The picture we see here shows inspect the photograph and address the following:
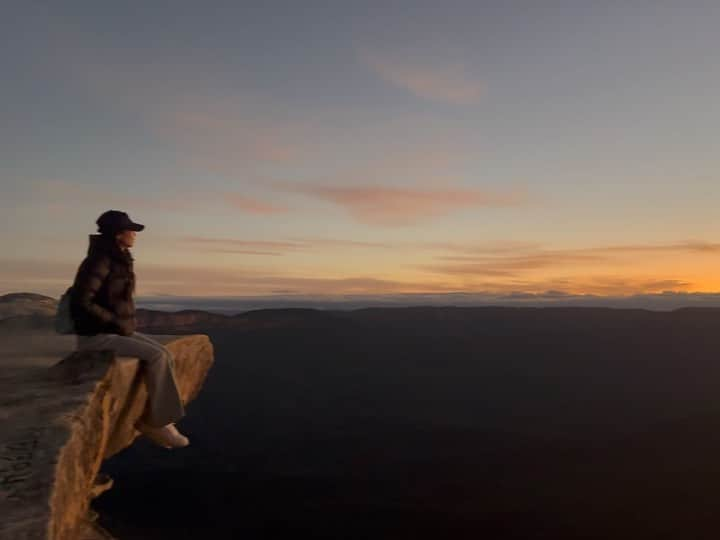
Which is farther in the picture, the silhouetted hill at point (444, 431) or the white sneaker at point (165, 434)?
the silhouetted hill at point (444, 431)

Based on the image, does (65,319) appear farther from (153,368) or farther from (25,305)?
(25,305)

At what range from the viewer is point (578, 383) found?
117000mm

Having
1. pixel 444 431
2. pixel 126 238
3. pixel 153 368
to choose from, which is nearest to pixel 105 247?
pixel 126 238

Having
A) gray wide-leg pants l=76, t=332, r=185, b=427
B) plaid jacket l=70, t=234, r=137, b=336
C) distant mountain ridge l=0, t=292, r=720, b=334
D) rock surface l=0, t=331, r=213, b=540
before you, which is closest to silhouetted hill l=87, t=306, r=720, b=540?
distant mountain ridge l=0, t=292, r=720, b=334

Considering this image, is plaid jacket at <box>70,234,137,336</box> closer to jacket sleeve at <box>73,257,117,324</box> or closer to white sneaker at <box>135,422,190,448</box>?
jacket sleeve at <box>73,257,117,324</box>

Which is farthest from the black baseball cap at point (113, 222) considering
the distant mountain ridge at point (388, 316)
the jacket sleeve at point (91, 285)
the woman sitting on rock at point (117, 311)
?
the distant mountain ridge at point (388, 316)

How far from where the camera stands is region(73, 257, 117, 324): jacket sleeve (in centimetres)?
654

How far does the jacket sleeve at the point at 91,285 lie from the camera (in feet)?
21.5

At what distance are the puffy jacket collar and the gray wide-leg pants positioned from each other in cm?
90

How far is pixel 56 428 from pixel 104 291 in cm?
190

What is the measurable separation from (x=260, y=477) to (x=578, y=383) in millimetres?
70723

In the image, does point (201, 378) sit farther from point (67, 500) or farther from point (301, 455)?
point (301, 455)

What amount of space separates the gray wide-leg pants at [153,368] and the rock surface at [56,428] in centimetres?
11

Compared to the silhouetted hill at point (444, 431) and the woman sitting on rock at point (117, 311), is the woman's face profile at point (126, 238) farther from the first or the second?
the silhouetted hill at point (444, 431)
